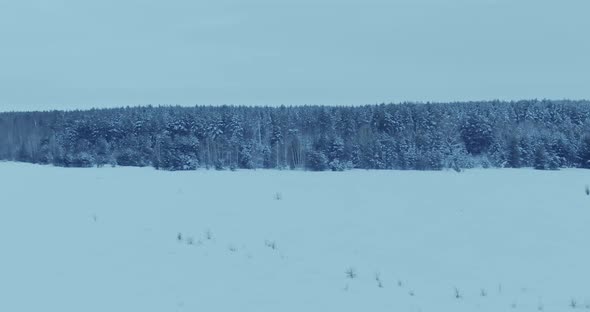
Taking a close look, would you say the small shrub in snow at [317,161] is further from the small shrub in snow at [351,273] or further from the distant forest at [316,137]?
the small shrub in snow at [351,273]

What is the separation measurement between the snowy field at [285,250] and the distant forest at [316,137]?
32902 millimetres

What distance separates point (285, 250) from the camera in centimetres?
858

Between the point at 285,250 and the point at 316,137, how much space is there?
4860cm

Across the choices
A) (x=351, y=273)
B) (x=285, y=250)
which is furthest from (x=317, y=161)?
(x=351, y=273)

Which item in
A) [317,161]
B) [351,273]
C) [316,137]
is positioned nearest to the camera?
[351,273]

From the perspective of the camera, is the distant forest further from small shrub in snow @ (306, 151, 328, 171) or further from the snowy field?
the snowy field

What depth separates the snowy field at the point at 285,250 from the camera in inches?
256

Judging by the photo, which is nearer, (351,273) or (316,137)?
(351,273)

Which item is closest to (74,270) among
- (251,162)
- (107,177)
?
(107,177)

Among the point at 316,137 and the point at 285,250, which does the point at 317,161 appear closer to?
the point at 316,137

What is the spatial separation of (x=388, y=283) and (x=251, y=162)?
47.2 m

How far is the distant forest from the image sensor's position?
4838 centimetres

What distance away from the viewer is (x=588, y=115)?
58.1 metres

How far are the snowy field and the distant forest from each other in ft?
108
